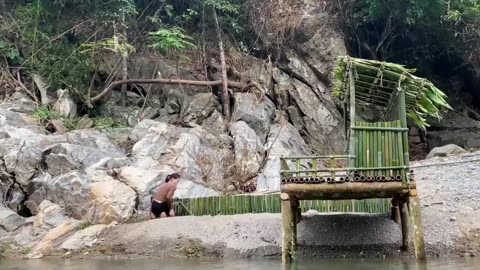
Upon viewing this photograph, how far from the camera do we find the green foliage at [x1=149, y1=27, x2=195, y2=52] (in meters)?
19.9

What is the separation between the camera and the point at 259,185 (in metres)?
16.7

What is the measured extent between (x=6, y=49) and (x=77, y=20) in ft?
9.36

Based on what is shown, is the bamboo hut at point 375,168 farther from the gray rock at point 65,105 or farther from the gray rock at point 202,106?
the gray rock at point 65,105

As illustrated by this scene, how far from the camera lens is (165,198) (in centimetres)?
1335

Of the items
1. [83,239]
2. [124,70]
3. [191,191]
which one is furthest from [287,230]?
[124,70]

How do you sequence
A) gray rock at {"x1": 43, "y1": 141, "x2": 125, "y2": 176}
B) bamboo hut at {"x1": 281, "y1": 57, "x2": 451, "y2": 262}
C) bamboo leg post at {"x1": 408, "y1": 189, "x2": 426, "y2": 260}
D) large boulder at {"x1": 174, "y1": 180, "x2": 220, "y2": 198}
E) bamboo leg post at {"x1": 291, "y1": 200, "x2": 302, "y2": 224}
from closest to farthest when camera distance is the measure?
bamboo hut at {"x1": 281, "y1": 57, "x2": 451, "y2": 262}
bamboo leg post at {"x1": 408, "y1": 189, "x2": 426, "y2": 260}
bamboo leg post at {"x1": 291, "y1": 200, "x2": 302, "y2": 224}
large boulder at {"x1": 174, "y1": 180, "x2": 220, "y2": 198}
gray rock at {"x1": 43, "y1": 141, "x2": 125, "y2": 176}

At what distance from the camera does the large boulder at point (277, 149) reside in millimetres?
16797

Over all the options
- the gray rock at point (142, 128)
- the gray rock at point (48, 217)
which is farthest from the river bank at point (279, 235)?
the gray rock at point (142, 128)

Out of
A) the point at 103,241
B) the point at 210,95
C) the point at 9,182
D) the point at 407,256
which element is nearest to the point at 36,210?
the point at 9,182

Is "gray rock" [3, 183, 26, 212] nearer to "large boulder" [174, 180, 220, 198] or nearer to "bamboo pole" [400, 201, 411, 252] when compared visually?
"large boulder" [174, 180, 220, 198]

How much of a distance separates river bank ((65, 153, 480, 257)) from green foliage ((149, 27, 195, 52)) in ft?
28.2

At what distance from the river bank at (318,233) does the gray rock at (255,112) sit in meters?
7.13

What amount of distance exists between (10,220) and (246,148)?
25.2 feet

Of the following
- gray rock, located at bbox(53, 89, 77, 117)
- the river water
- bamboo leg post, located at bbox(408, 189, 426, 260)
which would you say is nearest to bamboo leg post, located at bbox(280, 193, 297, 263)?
the river water
